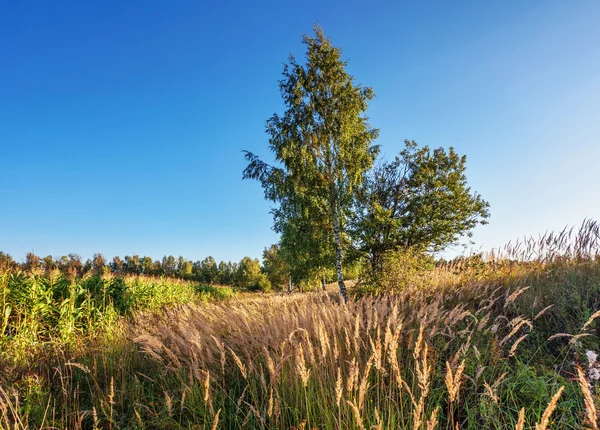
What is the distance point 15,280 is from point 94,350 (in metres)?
2.93

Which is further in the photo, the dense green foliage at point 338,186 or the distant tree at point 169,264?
the distant tree at point 169,264

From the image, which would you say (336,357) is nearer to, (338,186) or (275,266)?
(338,186)

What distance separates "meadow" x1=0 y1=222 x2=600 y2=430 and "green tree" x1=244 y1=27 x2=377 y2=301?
7.13 metres

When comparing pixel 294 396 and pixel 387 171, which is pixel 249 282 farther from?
pixel 294 396

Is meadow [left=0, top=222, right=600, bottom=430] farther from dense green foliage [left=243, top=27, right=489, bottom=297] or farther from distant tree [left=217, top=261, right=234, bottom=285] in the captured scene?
distant tree [left=217, top=261, right=234, bottom=285]

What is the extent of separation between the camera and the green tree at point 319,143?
615 inches

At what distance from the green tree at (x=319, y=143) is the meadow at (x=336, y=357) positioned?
7.13 m

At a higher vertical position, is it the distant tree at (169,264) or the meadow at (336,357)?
the distant tree at (169,264)

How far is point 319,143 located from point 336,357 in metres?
14.6

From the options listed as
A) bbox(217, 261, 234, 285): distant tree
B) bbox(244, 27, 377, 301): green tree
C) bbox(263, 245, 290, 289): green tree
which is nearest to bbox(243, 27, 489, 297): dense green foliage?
bbox(244, 27, 377, 301): green tree

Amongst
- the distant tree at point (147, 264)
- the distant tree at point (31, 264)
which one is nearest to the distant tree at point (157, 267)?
the distant tree at point (147, 264)

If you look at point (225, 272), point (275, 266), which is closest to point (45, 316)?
point (275, 266)

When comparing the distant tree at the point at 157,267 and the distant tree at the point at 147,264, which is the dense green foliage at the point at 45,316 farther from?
the distant tree at the point at 147,264

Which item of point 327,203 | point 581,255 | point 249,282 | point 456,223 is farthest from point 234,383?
point 249,282
